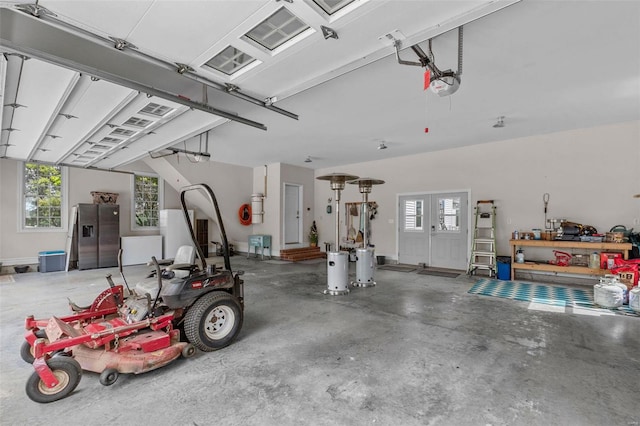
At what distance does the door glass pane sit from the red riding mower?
5962 millimetres

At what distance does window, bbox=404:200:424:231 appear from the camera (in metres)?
8.00

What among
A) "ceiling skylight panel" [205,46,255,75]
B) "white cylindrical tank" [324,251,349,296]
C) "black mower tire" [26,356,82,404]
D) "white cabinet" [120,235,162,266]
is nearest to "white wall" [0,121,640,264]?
"white cabinet" [120,235,162,266]

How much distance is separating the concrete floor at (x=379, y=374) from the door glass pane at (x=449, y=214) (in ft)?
11.0

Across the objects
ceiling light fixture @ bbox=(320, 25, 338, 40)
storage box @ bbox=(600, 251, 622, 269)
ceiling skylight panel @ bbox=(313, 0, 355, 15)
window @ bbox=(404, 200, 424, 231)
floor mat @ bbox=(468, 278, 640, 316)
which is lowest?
floor mat @ bbox=(468, 278, 640, 316)

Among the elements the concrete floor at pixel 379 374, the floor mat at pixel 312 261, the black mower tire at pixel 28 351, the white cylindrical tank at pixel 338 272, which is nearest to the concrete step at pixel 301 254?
the floor mat at pixel 312 261

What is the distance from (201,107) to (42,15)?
1620 millimetres

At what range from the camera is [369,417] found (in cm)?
197

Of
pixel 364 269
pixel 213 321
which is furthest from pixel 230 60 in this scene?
pixel 364 269

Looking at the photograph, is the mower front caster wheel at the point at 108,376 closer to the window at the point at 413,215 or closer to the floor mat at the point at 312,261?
the floor mat at the point at 312,261

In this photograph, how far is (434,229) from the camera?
7.74 metres

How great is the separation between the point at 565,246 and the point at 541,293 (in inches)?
44.3

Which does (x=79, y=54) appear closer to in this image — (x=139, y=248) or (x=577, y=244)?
(x=139, y=248)

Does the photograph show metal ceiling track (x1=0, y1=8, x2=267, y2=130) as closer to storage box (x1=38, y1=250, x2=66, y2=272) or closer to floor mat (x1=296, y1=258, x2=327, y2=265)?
floor mat (x1=296, y1=258, x2=327, y2=265)

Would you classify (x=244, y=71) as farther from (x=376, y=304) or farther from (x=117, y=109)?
(x=376, y=304)
